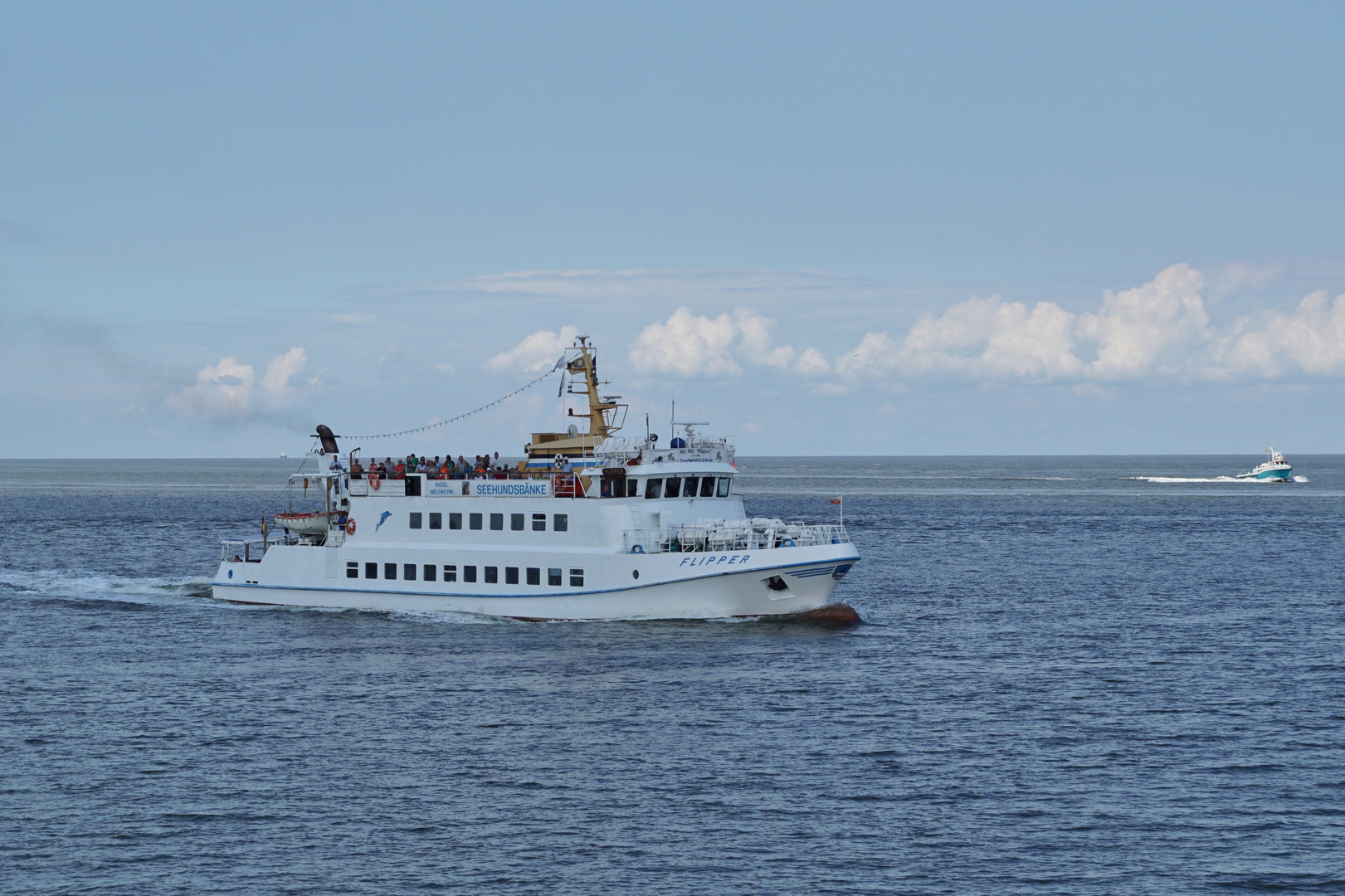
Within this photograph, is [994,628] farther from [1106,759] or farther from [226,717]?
[226,717]

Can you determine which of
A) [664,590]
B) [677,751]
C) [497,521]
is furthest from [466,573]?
[677,751]

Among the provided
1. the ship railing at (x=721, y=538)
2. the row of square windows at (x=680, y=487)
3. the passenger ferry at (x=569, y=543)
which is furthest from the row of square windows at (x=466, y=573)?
the row of square windows at (x=680, y=487)

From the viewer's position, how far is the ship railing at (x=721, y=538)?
4734 centimetres

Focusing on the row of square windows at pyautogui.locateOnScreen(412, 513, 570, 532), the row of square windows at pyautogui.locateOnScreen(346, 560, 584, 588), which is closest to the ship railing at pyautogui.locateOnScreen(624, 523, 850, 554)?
the row of square windows at pyautogui.locateOnScreen(346, 560, 584, 588)

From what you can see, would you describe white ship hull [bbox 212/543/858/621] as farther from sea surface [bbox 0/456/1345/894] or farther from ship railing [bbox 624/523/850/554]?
sea surface [bbox 0/456/1345/894]

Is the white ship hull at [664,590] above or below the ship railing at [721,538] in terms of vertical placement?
below

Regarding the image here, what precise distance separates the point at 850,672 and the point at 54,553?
64.2 m

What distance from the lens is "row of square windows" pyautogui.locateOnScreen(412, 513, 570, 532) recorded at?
4981 centimetres

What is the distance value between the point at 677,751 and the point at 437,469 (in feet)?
81.1

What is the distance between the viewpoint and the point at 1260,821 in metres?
27.0

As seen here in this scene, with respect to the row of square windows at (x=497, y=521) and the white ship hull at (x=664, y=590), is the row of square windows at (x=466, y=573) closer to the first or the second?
the white ship hull at (x=664, y=590)

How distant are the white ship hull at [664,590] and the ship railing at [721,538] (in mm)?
644

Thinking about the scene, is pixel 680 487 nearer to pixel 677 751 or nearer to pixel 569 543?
pixel 569 543

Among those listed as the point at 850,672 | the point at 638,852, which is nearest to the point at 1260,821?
the point at 638,852
